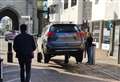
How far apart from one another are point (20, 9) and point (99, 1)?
53.7 meters

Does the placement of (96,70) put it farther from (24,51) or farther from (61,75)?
(24,51)

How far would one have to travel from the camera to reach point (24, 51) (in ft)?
47.8

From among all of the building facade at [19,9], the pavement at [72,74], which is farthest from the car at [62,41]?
the building facade at [19,9]

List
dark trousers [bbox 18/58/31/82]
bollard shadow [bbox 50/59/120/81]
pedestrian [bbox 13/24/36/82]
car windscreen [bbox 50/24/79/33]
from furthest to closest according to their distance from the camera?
1. car windscreen [bbox 50/24/79/33]
2. bollard shadow [bbox 50/59/120/81]
3. pedestrian [bbox 13/24/36/82]
4. dark trousers [bbox 18/58/31/82]

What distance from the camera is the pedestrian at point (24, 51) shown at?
1439 centimetres

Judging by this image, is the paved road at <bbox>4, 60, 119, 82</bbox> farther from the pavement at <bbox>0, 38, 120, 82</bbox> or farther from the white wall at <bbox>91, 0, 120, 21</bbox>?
the white wall at <bbox>91, 0, 120, 21</bbox>

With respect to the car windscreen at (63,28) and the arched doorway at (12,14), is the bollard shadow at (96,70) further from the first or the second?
the arched doorway at (12,14)

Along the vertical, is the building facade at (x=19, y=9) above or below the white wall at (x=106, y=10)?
above

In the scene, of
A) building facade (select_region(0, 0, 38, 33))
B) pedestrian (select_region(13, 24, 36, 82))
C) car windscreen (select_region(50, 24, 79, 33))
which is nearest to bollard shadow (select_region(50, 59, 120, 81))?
car windscreen (select_region(50, 24, 79, 33))

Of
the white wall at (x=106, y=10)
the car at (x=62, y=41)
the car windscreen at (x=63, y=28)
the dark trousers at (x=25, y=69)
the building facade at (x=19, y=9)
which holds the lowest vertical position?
the dark trousers at (x=25, y=69)

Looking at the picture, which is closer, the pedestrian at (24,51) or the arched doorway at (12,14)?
the pedestrian at (24,51)

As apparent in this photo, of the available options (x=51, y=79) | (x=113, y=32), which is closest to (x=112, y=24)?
(x=113, y=32)

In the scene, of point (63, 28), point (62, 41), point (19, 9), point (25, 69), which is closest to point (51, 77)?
point (25, 69)

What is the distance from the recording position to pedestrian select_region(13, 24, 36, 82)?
14.4 meters
